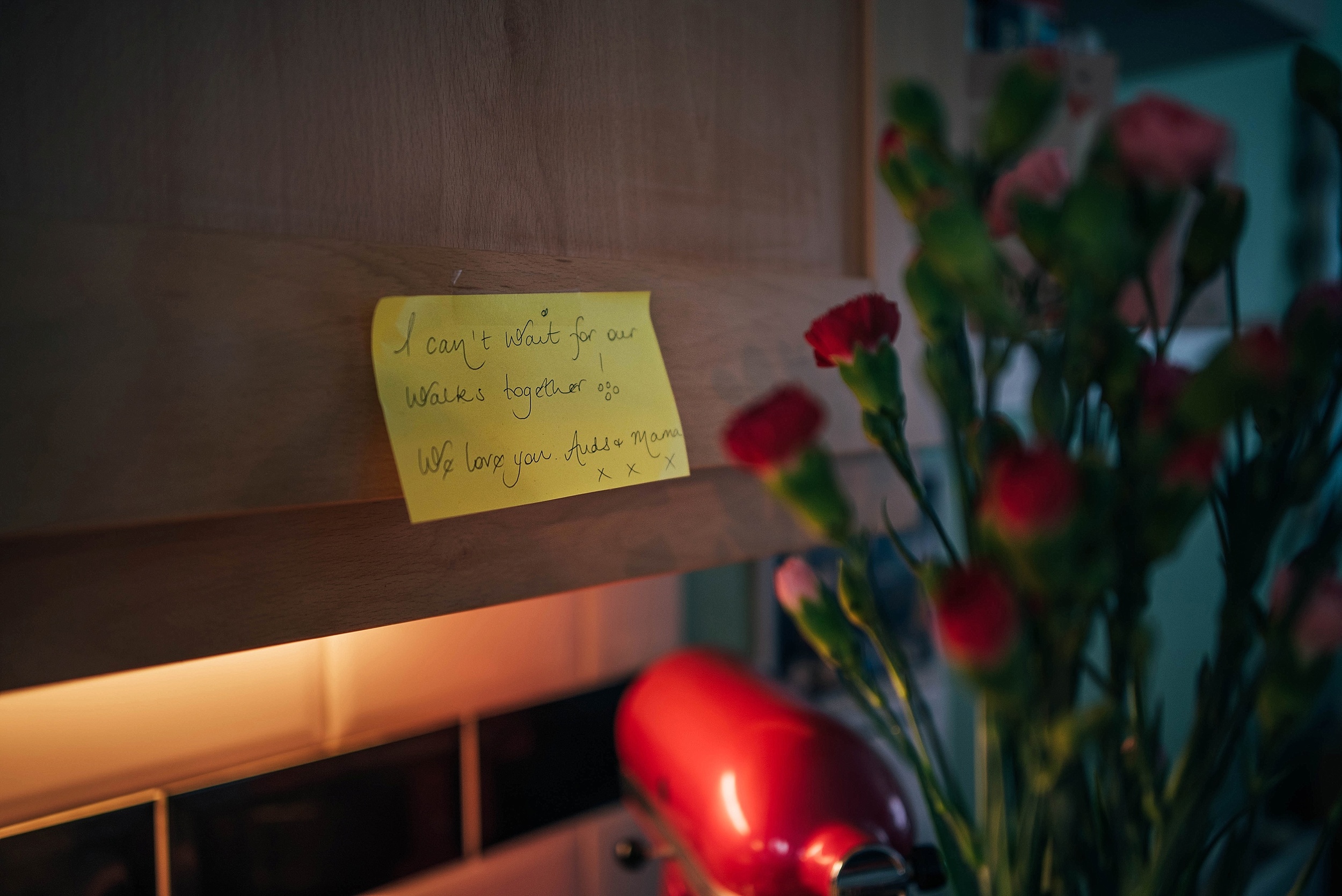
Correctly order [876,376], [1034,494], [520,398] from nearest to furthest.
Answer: [1034,494] < [876,376] < [520,398]

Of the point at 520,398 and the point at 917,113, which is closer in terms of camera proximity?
the point at 917,113

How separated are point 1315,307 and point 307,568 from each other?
425mm

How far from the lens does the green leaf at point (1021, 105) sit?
10.3 inches

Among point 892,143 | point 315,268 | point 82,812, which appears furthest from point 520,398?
point 82,812

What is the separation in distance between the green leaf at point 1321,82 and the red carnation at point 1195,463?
0.62 feet

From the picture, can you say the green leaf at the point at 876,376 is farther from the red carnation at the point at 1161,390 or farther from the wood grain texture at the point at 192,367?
the wood grain texture at the point at 192,367

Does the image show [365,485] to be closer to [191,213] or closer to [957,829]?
[191,213]

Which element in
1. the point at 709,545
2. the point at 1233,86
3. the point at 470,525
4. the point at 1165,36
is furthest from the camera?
the point at 1233,86

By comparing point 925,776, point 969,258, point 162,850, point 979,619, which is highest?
point 969,258

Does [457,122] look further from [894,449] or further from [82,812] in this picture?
[82,812]

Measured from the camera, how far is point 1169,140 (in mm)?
232

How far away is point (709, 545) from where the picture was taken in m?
0.53

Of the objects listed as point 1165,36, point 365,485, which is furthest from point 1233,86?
point 365,485

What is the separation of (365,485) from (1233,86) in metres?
1.73
